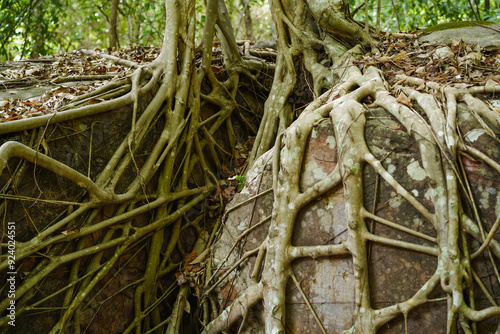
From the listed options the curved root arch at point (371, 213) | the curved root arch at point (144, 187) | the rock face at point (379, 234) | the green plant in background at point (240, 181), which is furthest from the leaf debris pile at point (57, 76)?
the rock face at point (379, 234)

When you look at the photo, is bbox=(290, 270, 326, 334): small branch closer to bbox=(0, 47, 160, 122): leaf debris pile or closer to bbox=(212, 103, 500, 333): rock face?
bbox=(212, 103, 500, 333): rock face

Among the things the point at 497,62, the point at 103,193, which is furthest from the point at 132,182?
the point at 497,62

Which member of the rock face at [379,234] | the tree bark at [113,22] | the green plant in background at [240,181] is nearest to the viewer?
the rock face at [379,234]

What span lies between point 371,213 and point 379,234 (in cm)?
14

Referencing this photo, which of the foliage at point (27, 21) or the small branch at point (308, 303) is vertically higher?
the foliage at point (27, 21)

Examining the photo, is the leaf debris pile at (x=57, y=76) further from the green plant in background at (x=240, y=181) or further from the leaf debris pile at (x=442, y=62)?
the leaf debris pile at (x=442, y=62)

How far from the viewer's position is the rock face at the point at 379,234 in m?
2.39

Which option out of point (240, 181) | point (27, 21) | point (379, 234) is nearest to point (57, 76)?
point (240, 181)

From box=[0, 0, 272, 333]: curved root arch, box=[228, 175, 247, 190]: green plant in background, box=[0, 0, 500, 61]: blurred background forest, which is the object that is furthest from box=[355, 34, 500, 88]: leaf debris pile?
box=[0, 0, 272, 333]: curved root arch

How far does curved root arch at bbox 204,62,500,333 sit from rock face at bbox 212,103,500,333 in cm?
5

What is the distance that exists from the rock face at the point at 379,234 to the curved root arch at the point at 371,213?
5 centimetres

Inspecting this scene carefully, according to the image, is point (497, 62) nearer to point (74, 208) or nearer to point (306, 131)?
point (306, 131)

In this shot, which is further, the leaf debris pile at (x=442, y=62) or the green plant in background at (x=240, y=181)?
the green plant in background at (x=240, y=181)

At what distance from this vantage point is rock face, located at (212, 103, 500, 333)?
239 centimetres
